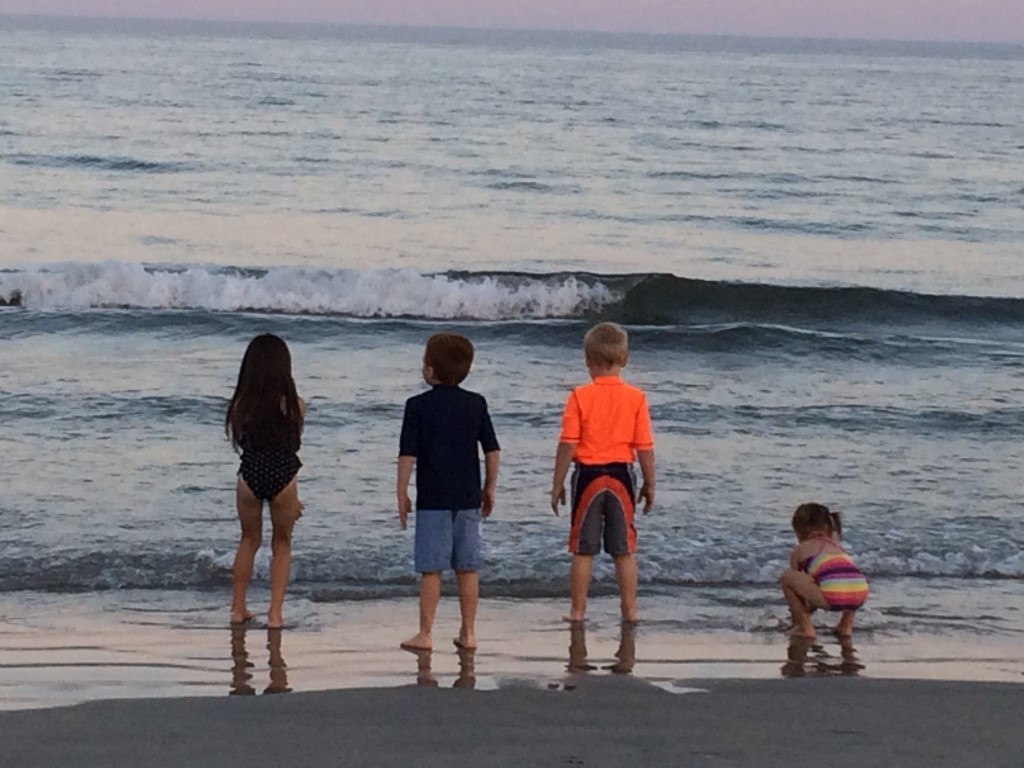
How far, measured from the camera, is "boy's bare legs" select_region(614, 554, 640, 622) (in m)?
6.82

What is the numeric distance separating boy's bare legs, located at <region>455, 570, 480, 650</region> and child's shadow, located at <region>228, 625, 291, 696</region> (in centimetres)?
75

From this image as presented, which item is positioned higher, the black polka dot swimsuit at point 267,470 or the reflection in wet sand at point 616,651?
the black polka dot swimsuit at point 267,470

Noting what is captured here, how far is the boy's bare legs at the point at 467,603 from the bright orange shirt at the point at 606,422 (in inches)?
28.8

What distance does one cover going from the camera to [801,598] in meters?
6.75

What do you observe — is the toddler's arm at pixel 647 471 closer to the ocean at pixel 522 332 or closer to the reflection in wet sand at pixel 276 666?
the ocean at pixel 522 332

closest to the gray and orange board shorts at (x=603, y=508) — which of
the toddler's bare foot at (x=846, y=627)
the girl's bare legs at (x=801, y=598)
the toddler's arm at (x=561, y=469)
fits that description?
the toddler's arm at (x=561, y=469)

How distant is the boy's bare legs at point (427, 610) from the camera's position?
629cm

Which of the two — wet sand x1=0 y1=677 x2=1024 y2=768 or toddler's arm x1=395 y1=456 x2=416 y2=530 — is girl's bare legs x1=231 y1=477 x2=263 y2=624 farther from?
wet sand x1=0 y1=677 x2=1024 y2=768

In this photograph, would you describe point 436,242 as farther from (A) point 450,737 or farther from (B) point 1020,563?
(A) point 450,737

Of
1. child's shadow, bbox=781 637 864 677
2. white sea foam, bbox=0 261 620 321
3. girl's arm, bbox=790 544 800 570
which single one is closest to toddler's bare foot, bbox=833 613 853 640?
child's shadow, bbox=781 637 864 677

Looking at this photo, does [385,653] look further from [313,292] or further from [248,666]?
[313,292]

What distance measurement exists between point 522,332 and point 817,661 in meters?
10.1

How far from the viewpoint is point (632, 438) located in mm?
6664

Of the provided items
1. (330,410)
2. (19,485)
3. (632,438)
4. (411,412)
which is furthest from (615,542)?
(330,410)
